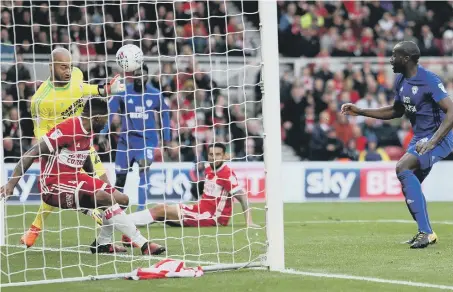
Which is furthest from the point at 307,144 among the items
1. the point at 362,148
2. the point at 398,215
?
the point at 398,215

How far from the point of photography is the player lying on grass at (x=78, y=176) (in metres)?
9.04

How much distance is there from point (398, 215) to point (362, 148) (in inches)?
231

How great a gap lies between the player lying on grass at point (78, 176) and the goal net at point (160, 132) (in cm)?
29

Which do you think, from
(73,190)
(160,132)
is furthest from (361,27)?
(73,190)

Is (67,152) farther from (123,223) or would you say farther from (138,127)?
(138,127)

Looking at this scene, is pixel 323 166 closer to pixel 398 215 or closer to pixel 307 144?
pixel 307 144

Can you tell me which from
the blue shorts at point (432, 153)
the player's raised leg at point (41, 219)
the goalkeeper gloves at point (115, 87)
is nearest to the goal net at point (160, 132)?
the player's raised leg at point (41, 219)

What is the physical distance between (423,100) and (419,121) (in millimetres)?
249

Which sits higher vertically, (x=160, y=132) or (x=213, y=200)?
(x=160, y=132)

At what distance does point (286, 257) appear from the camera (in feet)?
30.5

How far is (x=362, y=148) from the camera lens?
21.1 m

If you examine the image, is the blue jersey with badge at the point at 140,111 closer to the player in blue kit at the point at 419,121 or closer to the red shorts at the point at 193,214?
the red shorts at the point at 193,214

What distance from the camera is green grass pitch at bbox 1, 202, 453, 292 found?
7348 mm

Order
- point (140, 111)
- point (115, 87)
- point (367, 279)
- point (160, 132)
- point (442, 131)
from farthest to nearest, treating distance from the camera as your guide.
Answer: point (160, 132) → point (140, 111) → point (442, 131) → point (115, 87) → point (367, 279)
